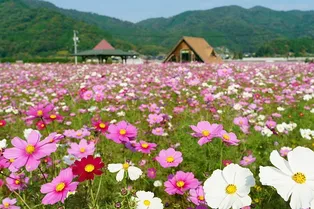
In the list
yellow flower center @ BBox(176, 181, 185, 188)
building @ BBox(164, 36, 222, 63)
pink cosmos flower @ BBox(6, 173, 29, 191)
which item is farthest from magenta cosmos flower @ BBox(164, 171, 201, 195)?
building @ BBox(164, 36, 222, 63)

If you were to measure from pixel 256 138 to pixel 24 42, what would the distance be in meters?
89.5

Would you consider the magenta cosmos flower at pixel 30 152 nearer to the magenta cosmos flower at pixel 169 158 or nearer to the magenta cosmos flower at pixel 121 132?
the magenta cosmos flower at pixel 121 132

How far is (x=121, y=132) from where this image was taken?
1.36 m

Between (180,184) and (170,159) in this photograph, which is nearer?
(180,184)

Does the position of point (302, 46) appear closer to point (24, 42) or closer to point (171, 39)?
point (24, 42)

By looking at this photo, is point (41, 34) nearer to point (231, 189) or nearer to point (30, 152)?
point (30, 152)

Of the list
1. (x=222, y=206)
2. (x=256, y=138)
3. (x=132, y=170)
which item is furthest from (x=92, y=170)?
(x=256, y=138)

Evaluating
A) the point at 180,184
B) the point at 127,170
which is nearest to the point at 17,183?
the point at 127,170

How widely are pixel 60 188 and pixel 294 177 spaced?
0.73 metres

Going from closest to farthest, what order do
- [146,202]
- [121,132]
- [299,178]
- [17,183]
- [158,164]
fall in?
[299,178] < [146,202] < [121,132] < [17,183] < [158,164]

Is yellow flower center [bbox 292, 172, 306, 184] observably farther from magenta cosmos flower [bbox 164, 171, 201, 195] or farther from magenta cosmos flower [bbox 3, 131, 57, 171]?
magenta cosmos flower [bbox 3, 131, 57, 171]

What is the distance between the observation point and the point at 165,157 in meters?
1.46

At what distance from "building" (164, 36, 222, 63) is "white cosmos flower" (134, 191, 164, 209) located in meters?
26.2

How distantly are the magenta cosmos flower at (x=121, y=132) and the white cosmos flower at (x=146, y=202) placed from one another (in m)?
0.24
